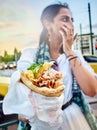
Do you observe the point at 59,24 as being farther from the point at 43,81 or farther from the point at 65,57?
the point at 43,81

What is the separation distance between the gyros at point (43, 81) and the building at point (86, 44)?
320mm

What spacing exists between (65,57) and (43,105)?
0.32m

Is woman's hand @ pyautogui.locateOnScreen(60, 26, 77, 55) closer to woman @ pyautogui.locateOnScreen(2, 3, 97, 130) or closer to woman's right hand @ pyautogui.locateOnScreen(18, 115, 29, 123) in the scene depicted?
woman @ pyautogui.locateOnScreen(2, 3, 97, 130)

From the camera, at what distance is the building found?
161 cm

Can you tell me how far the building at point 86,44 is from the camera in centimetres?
161

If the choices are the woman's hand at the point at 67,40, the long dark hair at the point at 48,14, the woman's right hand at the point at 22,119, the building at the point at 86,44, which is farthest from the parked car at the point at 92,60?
the woman's right hand at the point at 22,119

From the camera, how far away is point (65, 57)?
4.98ft

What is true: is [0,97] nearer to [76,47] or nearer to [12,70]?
[12,70]

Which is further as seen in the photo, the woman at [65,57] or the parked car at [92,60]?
the parked car at [92,60]

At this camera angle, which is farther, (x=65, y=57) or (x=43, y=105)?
(x=65, y=57)

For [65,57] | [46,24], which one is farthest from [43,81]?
[46,24]

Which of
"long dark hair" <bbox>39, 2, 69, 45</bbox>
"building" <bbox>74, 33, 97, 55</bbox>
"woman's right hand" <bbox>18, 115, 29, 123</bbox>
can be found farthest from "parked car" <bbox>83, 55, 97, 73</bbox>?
"woman's right hand" <bbox>18, 115, 29, 123</bbox>

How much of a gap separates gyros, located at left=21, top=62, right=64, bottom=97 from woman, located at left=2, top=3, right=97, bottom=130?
0.15m

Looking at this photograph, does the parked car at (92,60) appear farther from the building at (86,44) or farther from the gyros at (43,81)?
the gyros at (43,81)
